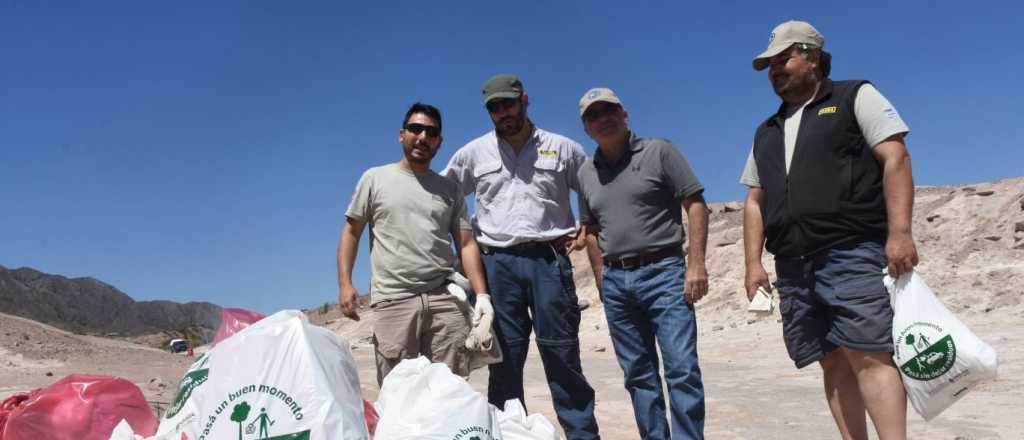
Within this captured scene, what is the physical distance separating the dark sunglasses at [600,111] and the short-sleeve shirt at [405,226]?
0.75 m

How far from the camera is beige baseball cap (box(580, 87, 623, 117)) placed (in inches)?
139

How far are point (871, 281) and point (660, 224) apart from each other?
0.97 m

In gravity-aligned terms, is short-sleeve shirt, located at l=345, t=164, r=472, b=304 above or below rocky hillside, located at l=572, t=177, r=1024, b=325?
above

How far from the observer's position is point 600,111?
11.7 feet

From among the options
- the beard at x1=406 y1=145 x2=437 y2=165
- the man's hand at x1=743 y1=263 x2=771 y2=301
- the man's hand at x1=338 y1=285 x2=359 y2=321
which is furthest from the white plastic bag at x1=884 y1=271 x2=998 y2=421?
the man's hand at x1=338 y1=285 x2=359 y2=321


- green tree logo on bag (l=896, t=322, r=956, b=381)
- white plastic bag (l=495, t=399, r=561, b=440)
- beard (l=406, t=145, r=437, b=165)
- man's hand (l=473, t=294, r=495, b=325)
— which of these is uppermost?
beard (l=406, t=145, r=437, b=165)

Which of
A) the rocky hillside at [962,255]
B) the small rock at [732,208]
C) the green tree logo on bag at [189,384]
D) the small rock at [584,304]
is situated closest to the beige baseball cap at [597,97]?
the green tree logo on bag at [189,384]

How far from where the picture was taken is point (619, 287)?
11.5ft

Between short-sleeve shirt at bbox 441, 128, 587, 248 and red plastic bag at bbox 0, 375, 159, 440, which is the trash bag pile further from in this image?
short-sleeve shirt at bbox 441, 128, 587, 248

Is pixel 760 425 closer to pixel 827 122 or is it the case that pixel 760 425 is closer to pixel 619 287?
pixel 619 287

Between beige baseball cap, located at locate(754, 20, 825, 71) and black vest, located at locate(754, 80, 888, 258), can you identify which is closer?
black vest, located at locate(754, 80, 888, 258)

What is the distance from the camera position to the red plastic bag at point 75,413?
3.04 metres

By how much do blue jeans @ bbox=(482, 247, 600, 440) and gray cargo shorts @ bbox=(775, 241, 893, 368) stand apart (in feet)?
3.20

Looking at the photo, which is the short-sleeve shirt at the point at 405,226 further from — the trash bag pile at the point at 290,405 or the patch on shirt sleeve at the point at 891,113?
the patch on shirt sleeve at the point at 891,113
